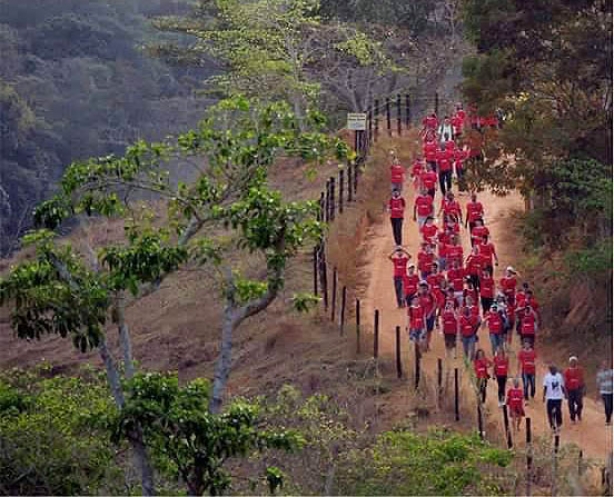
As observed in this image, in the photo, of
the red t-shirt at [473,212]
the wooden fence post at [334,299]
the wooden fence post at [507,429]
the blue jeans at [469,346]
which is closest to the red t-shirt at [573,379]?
the wooden fence post at [507,429]

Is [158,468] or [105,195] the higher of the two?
[105,195]

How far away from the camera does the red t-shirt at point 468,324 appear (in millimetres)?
22703

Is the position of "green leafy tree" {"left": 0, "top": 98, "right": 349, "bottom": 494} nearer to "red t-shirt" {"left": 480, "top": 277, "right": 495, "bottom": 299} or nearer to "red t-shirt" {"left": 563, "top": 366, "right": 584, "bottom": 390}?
"red t-shirt" {"left": 563, "top": 366, "right": 584, "bottom": 390}

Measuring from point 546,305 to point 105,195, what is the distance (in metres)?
13.3

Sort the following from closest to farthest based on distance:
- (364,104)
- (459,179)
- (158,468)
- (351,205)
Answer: (158,468), (459,179), (351,205), (364,104)

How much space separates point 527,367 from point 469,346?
1.62m

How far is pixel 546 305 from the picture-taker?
27109mm

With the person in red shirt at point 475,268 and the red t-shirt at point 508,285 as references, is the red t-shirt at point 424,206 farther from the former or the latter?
the red t-shirt at point 508,285

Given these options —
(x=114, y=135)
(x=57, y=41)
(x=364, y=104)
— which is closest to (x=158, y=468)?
(x=364, y=104)

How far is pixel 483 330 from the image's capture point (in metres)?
25.5

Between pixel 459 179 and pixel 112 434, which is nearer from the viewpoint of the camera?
pixel 112 434

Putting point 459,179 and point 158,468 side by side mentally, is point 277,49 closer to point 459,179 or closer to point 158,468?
point 459,179

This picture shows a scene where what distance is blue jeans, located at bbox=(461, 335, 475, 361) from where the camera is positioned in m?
23.0

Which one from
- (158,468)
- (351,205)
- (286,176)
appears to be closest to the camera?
(158,468)
